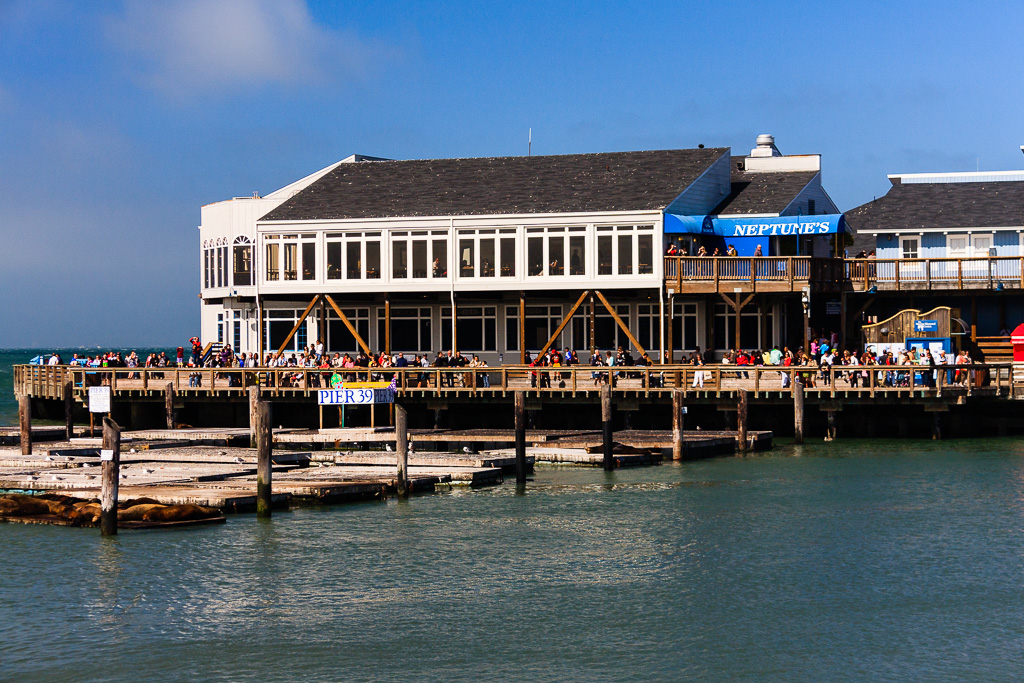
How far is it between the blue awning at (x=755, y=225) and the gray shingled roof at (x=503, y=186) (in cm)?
111

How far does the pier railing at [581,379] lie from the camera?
41.7 meters

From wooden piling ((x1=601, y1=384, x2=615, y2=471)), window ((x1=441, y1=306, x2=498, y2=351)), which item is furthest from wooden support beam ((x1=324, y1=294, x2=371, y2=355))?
wooden piling ((x1=601, y1=384, x2=615, y2=471))

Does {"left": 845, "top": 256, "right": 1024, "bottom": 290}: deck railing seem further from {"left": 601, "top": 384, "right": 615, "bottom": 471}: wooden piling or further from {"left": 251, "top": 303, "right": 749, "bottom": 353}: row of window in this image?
{"left": 601, "top": 384, "right": 615, "bottom": 471}: wooden piling

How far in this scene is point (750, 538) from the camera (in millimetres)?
27328

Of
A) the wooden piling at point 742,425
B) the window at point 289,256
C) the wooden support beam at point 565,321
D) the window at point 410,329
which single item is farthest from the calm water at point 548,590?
the window at point 289,256

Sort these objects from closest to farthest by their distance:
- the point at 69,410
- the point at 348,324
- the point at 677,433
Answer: the point at 677,433, the point at 69,410, the point at 348,324

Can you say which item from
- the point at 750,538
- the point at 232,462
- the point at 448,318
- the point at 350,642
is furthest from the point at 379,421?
the point at 350,642

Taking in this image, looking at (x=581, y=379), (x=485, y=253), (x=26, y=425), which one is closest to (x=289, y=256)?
(x=485, y=253)

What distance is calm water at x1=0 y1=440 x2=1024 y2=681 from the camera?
1922cm

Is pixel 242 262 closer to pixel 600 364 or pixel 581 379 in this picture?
pixel 600 364

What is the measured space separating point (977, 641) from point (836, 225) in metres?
31.7

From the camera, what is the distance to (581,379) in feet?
147

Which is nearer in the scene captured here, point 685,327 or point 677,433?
point 677,433

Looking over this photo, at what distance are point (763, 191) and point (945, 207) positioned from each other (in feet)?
24.9
